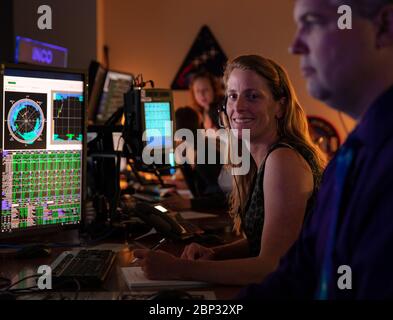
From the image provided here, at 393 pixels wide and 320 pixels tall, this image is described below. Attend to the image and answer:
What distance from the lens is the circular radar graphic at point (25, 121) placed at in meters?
1.66

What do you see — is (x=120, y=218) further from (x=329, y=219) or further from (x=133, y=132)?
(x=329, y=219)

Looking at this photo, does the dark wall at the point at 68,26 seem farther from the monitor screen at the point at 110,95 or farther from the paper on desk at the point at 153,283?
the paper on desk at the point at 153,283

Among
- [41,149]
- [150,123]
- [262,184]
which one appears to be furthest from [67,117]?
[262,184]

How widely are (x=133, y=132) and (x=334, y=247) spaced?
1.41 metres

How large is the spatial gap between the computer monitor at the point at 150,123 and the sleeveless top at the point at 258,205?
580mm

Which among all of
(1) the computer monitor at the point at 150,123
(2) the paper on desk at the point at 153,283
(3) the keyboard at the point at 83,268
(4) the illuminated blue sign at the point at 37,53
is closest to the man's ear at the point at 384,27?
(2) the paper on desk at the point at 153,283

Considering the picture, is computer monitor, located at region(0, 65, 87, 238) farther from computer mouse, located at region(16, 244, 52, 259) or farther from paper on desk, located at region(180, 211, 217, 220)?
paper on desk, located at region(180, 211, 217, 220)

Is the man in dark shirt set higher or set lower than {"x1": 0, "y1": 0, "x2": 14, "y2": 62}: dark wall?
lower

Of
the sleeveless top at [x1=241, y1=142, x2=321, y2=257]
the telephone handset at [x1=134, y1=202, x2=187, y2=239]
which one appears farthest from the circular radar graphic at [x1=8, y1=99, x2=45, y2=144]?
the sleeveless top at [x1=241, y1=142, x2=321, y2=257]

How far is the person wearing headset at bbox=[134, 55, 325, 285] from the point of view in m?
1.31

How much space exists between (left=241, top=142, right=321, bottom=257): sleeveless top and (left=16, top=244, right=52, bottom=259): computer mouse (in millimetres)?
645

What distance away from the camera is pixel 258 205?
1613 millimetres
